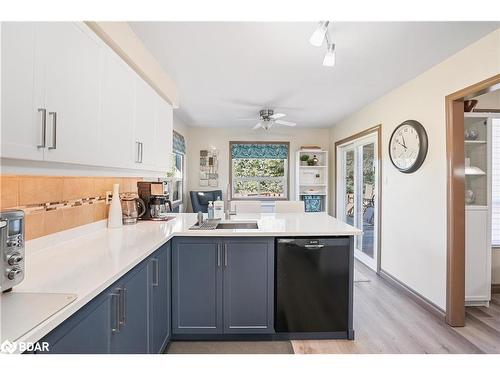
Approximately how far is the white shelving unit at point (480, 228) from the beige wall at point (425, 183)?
356 mm

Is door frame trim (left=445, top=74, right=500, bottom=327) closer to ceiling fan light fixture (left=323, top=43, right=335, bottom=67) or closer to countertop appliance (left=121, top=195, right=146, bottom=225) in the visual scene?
ceiling fan light fixture (left=323, top=43, right=335, bottom=67)

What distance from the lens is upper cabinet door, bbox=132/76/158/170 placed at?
207 cm

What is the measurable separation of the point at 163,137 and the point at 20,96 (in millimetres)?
1703

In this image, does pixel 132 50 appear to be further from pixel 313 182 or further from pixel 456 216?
pixel 313 182

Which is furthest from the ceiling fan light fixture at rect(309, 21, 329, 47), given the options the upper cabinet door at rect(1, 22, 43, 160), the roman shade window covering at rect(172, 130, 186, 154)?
the roman shade window covering at rect(172, 130, 186, 154)

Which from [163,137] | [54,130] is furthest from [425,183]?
[54,130]

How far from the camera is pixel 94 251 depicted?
1584 mm

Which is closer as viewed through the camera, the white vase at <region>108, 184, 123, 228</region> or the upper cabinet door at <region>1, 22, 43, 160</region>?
the upper cabinet door at <region>1, 22, 43, 160</region>

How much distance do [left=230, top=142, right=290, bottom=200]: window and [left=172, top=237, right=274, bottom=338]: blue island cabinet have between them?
397 cm

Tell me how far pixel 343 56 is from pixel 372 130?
181cm

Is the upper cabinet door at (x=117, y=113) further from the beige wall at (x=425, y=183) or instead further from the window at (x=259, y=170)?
the window at (x=259, y=170)

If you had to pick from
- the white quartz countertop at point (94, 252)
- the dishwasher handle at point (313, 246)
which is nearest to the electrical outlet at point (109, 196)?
the white quartz countertop at point (94, 252)

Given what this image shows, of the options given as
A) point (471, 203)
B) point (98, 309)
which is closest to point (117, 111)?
point (98, 309)
